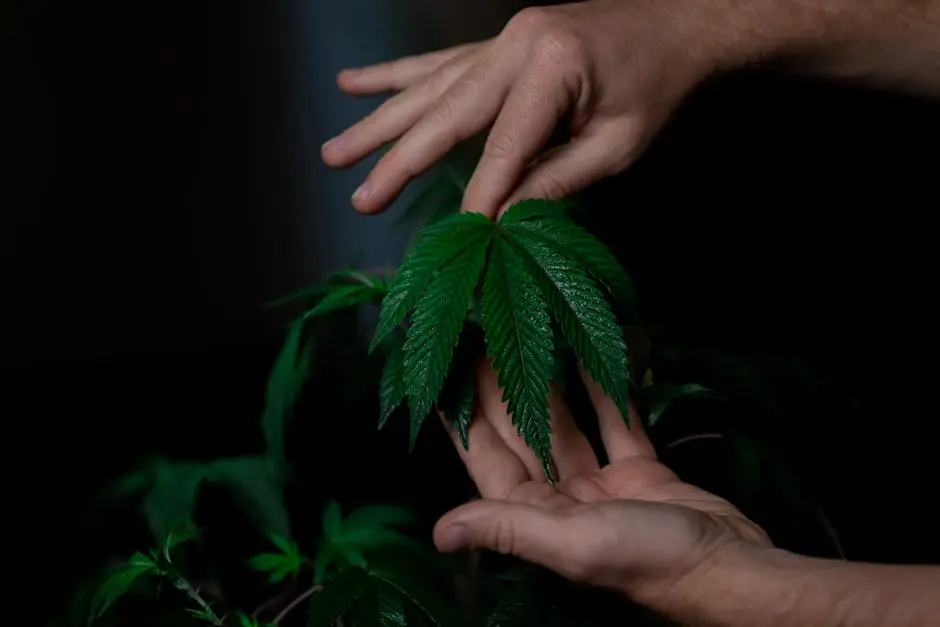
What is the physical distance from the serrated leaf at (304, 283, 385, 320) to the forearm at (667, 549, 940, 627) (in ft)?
1.08

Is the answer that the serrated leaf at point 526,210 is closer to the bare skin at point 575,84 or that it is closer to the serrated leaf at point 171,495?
the bare skin at point 575,84

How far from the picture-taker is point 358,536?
0.69 meters

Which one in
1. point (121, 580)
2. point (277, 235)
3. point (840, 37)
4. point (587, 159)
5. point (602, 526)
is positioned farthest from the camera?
point (277, 235)

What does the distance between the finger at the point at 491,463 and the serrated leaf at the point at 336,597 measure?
12 cm

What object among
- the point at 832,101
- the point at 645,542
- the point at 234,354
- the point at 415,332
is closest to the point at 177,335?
the point at 234,354

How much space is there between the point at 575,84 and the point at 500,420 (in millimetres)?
289

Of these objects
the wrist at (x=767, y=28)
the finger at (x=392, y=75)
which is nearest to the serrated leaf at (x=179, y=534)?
the finger at (x=392, y=75)

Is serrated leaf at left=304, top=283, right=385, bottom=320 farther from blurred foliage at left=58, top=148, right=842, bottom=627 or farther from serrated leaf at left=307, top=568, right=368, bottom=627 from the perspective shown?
serrated leaf at left=307, top=568, right=368, bottom=627

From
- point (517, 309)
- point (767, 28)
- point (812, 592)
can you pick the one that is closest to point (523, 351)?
point (517, 309)

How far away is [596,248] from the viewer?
580 millimetres

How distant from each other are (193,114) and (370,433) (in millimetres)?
487

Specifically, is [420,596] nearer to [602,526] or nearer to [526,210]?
[602,526]

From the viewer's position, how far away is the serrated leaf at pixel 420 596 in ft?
1.86

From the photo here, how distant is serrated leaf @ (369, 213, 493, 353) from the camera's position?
1.82 ft
